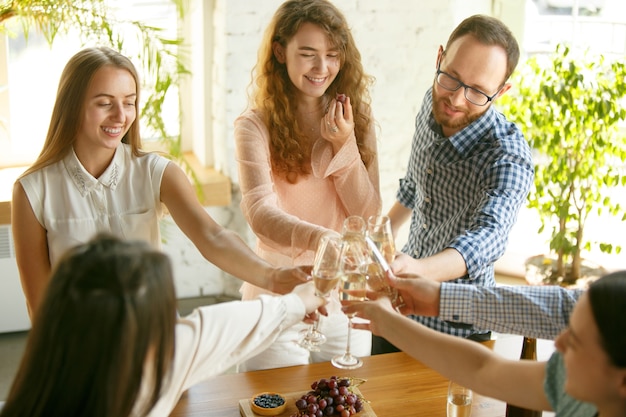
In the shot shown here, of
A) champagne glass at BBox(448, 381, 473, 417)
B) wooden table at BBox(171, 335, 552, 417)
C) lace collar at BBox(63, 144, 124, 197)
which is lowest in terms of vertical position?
wooden table at BBox(171, 335, 552, 417)

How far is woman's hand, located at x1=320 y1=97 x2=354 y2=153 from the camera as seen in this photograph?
2.58 metres

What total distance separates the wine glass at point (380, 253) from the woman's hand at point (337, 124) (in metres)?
0.61

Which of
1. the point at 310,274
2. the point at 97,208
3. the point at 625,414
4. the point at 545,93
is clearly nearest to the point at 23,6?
the point at 97,208

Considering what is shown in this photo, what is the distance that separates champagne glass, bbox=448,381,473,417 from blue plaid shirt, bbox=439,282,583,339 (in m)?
0.16

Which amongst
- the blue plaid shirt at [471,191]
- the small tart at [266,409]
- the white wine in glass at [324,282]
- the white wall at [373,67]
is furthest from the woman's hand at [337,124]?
the white wall at [373,67]

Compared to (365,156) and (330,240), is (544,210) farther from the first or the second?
(330,240)

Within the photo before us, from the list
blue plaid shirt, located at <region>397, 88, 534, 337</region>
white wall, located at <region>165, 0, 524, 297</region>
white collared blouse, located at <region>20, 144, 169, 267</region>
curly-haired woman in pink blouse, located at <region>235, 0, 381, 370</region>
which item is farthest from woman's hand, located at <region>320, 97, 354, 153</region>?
white wall, located at <region>165, 0, 524, 297</region>

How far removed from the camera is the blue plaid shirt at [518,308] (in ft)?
6.20

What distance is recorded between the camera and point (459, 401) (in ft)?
6.40

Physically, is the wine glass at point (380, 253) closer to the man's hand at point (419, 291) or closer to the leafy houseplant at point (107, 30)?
the man's hand at point (419, 291)

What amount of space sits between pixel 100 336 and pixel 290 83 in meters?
1.51

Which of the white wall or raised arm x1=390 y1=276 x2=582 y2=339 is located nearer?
raised arm x1=390 y1=276 x2=582 y2=339

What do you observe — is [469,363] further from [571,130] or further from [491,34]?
[571,130]

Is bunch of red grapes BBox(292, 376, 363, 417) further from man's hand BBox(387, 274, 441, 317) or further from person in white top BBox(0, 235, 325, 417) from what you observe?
person in white top BBox(0, 235, 325, 417)
